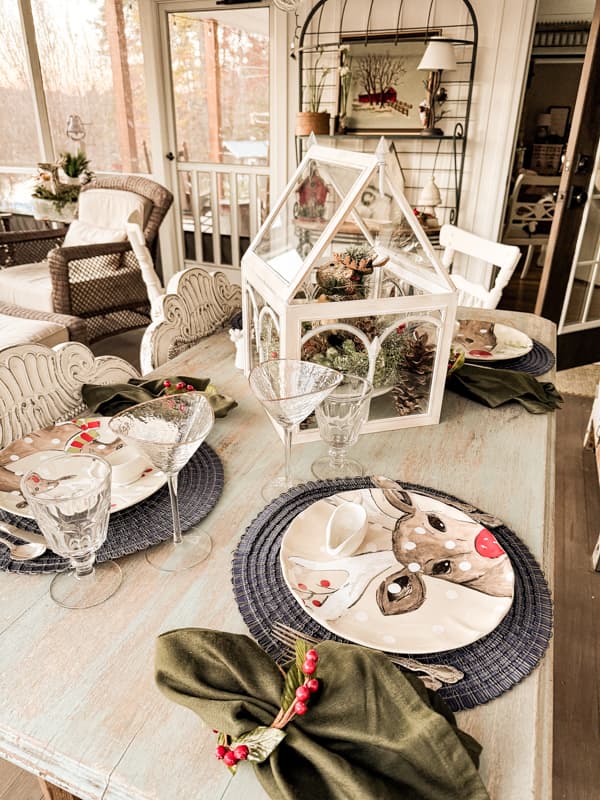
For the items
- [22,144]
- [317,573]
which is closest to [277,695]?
[317,573]

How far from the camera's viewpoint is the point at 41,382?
3.55ft

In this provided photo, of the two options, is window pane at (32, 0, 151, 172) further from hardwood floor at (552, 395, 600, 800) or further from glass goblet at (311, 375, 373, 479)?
glass goblet at (311, 375, 373, 479)

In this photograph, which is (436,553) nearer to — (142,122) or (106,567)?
(106,567)

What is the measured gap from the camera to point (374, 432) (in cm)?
113

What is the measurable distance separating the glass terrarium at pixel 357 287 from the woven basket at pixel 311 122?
2.39 m

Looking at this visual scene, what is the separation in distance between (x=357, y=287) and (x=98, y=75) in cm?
429

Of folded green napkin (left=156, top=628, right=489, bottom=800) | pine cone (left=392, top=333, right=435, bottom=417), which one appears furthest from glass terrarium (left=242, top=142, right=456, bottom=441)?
folded green napkin (left=156, top=628, right=489, bottom=800)

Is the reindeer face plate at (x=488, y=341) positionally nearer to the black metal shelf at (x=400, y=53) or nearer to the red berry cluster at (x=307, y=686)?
the red berry cluster at (x=307, y=686)

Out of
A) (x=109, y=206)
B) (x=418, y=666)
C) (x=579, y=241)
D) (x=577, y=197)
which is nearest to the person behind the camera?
(x=418, y=666)

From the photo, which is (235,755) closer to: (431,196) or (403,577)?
(403,577)

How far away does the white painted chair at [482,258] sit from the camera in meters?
1.88

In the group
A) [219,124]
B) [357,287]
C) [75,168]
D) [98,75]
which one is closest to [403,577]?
[357,287]

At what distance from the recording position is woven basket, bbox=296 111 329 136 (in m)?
3.32

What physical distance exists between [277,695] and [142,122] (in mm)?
4594
